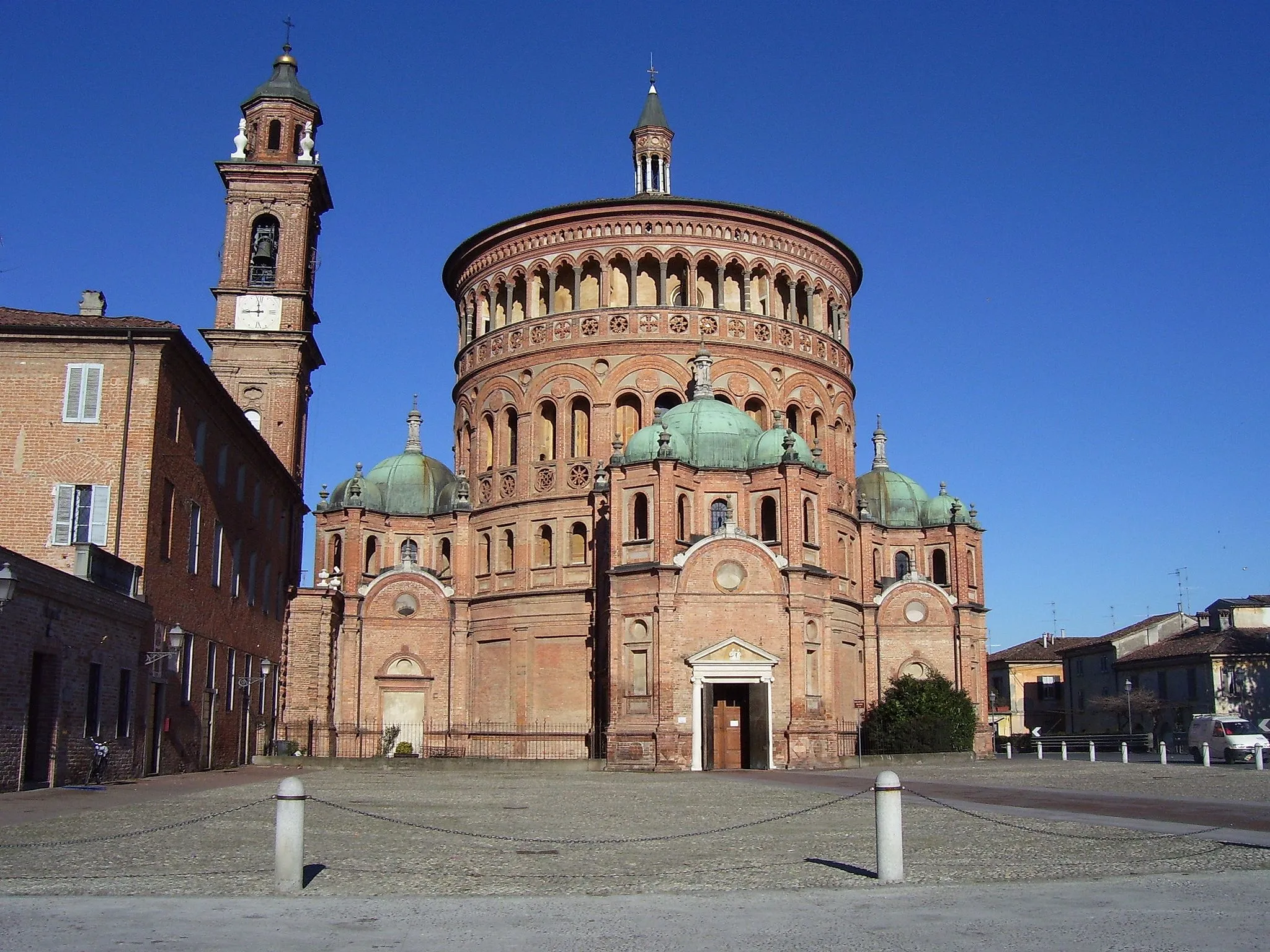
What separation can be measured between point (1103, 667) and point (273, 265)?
60.3 metres

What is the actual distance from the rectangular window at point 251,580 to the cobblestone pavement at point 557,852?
1873cm

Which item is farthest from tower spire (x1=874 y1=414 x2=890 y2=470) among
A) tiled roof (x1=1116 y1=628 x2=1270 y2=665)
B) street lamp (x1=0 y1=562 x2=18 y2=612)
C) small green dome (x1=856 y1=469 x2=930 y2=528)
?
street lamp (x1=0 y1=562 x2=18 y2=612)

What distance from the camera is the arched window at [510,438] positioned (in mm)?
52688

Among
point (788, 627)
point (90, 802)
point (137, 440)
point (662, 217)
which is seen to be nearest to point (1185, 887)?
point (90, 802)

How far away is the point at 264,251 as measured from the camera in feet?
168

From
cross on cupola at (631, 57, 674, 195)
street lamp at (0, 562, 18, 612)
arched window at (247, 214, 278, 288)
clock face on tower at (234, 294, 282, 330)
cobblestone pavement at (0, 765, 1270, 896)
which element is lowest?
cobblestone pavement at (0, 765, 1270, 896)

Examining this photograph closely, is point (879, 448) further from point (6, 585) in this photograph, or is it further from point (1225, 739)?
point (6, 585)

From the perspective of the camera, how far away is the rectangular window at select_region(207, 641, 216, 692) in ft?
118

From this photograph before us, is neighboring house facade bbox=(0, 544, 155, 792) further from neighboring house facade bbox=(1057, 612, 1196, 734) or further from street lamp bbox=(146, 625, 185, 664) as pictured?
neighboring house facade bbox=(1057, 612, 1196, 734)

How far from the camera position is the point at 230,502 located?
38188 mm

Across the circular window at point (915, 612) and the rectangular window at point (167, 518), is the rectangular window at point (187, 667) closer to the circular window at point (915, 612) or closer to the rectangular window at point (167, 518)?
the rectangular window at point (167, 518)

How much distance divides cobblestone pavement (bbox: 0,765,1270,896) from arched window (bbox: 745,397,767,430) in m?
29.0

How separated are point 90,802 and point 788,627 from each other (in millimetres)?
25318

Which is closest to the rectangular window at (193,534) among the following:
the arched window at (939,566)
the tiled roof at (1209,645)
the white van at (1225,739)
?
the white van at (1225,739)
